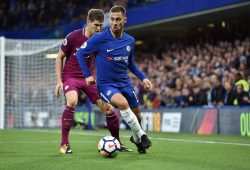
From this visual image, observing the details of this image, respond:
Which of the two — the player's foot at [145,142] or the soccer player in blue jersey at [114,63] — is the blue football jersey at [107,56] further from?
the player's foot at [145,142]

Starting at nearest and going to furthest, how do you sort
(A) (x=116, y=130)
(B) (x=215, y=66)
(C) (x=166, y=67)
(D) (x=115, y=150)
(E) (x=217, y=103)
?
(D) (x=115, y=150), (A) (x=116, y=130), (E) (x=217, y=103), (B) (x=215, y=66), (C) (x=166, y=67)

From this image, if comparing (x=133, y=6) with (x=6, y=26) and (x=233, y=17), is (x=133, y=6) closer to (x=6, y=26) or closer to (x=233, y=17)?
(x=233, y=17)

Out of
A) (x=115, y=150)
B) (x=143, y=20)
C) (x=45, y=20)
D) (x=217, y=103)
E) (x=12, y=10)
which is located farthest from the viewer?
(x=12, y=10)

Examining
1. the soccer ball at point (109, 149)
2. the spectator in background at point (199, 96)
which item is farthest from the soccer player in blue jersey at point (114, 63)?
the spectator in background at point (199, 96)

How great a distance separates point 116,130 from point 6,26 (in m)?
27.6

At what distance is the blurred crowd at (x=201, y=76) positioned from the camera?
16141mm

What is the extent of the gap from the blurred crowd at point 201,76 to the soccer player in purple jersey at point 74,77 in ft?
23.3

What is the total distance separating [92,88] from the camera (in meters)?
8.97

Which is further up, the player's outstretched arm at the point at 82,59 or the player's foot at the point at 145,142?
the player's outstretched arm at the point at 82,59

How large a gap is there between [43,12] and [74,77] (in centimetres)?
2555

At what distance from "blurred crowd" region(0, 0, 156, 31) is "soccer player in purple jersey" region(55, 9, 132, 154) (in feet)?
63.3

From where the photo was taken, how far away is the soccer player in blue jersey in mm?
7836

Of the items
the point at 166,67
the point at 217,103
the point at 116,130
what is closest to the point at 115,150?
the point at 116,130

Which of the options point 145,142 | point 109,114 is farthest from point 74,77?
point 145,142
